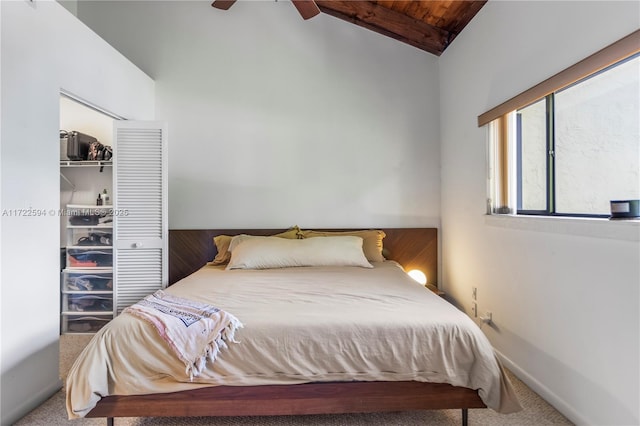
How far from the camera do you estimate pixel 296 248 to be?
295 centimetres

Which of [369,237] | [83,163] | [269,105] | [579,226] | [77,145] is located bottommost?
[369,237]

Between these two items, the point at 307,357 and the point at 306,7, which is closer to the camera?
the point at 307,357

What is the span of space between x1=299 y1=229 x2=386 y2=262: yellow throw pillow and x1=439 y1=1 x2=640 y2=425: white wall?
2.31ft

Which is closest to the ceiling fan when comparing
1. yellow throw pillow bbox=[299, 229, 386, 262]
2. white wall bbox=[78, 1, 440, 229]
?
white wall bbox=[78, 1, 440, 229]

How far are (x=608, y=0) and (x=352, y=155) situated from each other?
7.14 feet

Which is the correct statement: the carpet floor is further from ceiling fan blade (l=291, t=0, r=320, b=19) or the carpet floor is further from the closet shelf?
ceiling fan blade (l=291, t=0, r=320, b=19)

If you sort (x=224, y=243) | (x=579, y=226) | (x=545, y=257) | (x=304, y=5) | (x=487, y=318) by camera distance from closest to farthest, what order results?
(x=579, y=226) → (x=545, y=257) → (x=304, y=5) → (x=487, y=318) → (x=224, y=243)

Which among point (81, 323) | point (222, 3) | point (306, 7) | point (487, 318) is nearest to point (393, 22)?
point (306, 7)

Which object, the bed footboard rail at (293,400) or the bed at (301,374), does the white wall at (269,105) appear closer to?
the bed at (301,374)

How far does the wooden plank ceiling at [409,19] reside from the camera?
2.94 m

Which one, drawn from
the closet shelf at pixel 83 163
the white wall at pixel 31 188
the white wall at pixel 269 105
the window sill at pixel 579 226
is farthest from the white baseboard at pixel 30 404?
the window sill at pixel 579 226

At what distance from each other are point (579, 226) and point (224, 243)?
2.69 meters

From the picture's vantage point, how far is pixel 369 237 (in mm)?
3262

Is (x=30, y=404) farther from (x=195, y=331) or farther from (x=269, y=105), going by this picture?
(x=269, y=105)
